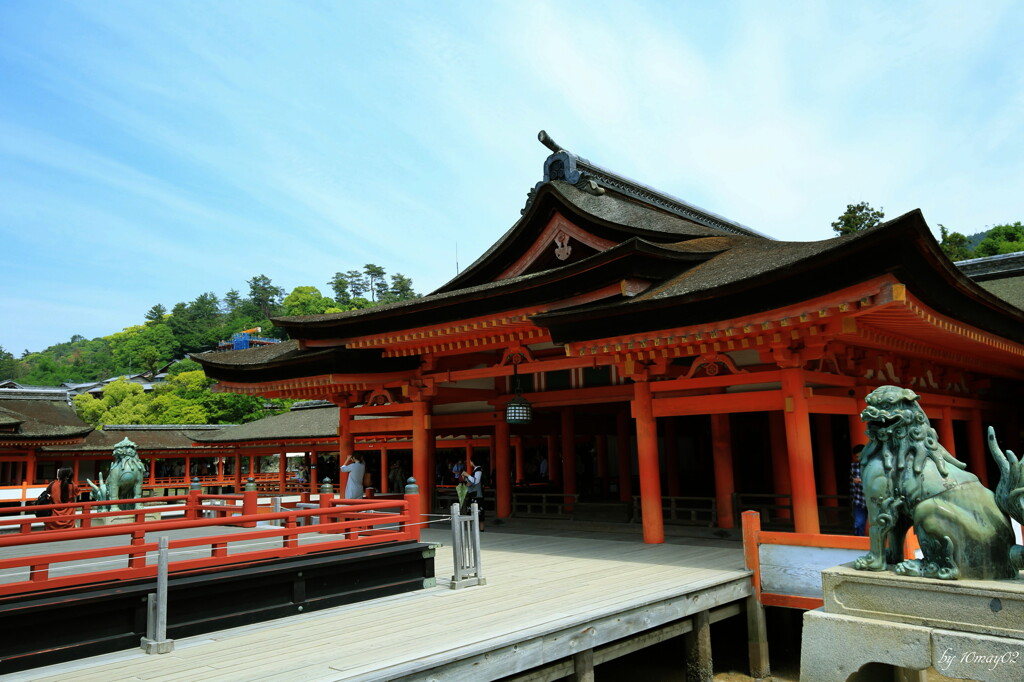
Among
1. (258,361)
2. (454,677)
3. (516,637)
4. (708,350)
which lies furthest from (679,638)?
(258,361)

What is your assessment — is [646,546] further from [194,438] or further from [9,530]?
[194,438]

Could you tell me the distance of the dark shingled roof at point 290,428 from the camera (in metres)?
37.2

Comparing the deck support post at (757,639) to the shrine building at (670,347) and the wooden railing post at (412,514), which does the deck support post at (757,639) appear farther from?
the wooden railing post at (412,514)

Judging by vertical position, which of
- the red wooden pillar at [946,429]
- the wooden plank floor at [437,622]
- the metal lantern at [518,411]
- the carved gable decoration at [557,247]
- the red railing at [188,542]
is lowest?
the wooden plank floor at [437,622]

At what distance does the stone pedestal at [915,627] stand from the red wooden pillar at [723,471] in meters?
7.09

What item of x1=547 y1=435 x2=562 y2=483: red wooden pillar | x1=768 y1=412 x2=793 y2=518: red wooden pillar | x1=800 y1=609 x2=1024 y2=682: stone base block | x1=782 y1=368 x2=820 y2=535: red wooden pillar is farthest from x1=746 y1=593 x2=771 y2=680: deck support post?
x1=547 y1=435 x2=562 y2=483: red wooden pillar

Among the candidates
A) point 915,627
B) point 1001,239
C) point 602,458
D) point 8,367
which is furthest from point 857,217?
point 8,367

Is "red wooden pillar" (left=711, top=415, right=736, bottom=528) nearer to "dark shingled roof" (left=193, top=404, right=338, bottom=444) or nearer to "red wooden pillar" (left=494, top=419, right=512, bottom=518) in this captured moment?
"red wooden pillar" (left=494, top=419, right=512, bottom=518)

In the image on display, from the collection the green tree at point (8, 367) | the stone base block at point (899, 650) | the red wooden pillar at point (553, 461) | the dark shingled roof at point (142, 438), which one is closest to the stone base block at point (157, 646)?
the stone base block at point (899, 650)

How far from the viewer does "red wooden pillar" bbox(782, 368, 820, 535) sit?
35.4 feet

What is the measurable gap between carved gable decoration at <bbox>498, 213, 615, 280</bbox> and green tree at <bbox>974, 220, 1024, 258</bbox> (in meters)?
47.1

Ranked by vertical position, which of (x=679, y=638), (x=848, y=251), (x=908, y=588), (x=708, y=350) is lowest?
(x=679, y=638)

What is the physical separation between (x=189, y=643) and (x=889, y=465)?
7.15m

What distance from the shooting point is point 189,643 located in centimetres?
→ 719
